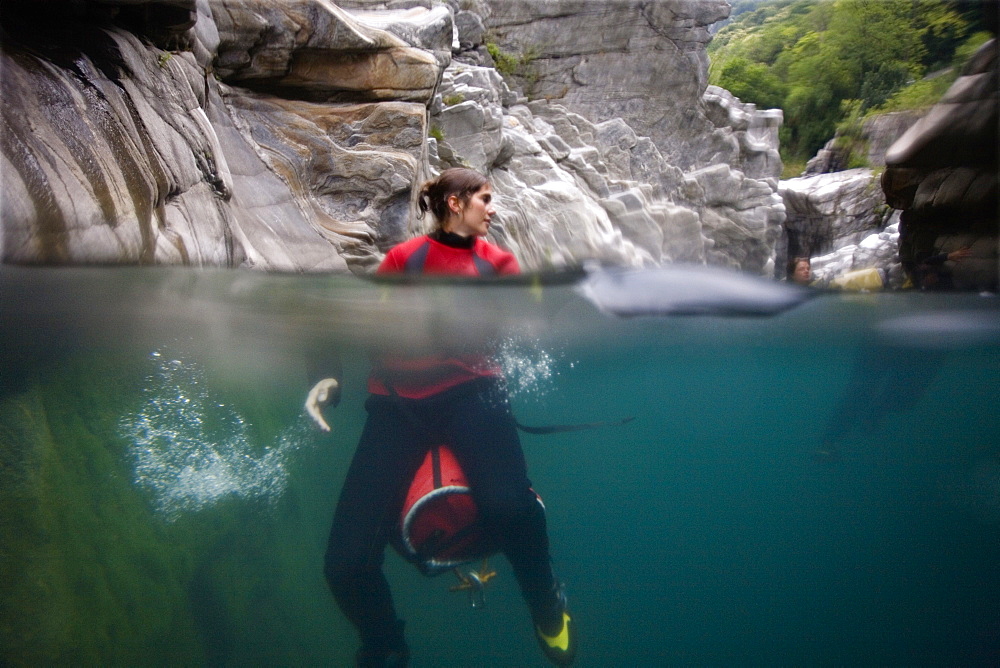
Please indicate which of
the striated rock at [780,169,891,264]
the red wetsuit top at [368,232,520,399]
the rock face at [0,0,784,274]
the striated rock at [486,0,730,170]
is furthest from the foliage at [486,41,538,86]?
the red wetsuit top at [368,232,520,399]

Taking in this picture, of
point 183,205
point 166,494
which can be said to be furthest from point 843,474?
point 183,205

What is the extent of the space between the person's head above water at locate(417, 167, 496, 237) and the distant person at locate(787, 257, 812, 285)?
2212mm

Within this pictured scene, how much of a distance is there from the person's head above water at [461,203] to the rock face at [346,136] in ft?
4.11

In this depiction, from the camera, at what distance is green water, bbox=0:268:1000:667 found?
3.05m

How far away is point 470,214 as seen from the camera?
2.96 meters

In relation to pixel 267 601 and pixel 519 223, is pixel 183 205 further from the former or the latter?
pixel 519 223

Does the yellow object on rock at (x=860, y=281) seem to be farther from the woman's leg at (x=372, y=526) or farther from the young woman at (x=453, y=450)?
the woman's leg at (x=372, y=526)

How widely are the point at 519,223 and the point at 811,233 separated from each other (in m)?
4.68

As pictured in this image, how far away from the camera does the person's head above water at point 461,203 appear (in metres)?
2.96

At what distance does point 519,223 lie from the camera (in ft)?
27.7

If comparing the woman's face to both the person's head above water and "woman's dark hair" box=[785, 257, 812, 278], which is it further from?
"woman's dark hair" box=[785, 257, 812, 278]

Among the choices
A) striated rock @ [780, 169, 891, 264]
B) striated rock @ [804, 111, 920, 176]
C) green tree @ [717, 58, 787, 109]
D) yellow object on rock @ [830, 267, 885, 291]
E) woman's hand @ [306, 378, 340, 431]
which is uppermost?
green tree @ [717, 58, 787, 109]

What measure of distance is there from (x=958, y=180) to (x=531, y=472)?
3.16 m

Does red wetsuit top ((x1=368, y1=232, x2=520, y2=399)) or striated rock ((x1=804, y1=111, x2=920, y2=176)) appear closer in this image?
red wetsuit top ((x1=368, y1=232, x2=520, y2=399))
